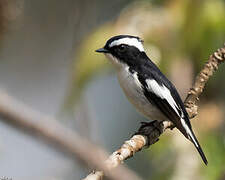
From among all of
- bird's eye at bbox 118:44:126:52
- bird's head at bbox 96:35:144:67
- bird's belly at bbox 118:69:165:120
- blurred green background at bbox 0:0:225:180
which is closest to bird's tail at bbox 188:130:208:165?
blurred green background at bbox 0:0:225:180

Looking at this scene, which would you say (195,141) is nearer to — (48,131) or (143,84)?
(143,84)

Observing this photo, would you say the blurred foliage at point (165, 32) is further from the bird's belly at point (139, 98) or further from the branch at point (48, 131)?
the branch at point (48, 131)

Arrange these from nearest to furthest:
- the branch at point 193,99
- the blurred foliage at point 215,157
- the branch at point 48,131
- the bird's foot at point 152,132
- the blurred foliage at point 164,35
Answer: the branch at point 48,131
the branch at point 193,99
the blurred foliage at point 215,157
the bird's foot at point 152,132
the blurred foliage at point 164,35

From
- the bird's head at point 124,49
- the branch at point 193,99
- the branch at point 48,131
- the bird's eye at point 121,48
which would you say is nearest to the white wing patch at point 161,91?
the branch at point 193,99

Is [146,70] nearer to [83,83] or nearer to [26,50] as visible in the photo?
[83,83]

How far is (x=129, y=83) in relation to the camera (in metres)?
3.10

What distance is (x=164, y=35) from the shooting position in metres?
2.65

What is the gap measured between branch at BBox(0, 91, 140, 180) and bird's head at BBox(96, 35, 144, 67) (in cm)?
256

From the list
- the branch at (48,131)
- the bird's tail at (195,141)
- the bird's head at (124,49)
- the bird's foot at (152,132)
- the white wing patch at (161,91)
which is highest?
the bird's head at (124,49)

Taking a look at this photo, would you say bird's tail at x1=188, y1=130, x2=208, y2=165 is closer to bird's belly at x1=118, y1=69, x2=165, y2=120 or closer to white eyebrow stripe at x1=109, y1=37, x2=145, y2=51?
bird's belly at x1=118, y1=69, x2=165, y2=120

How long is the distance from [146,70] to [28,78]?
353 cm

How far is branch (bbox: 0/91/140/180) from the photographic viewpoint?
587 millimetres

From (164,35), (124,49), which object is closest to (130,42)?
(124,49)

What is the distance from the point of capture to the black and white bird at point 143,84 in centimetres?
287
